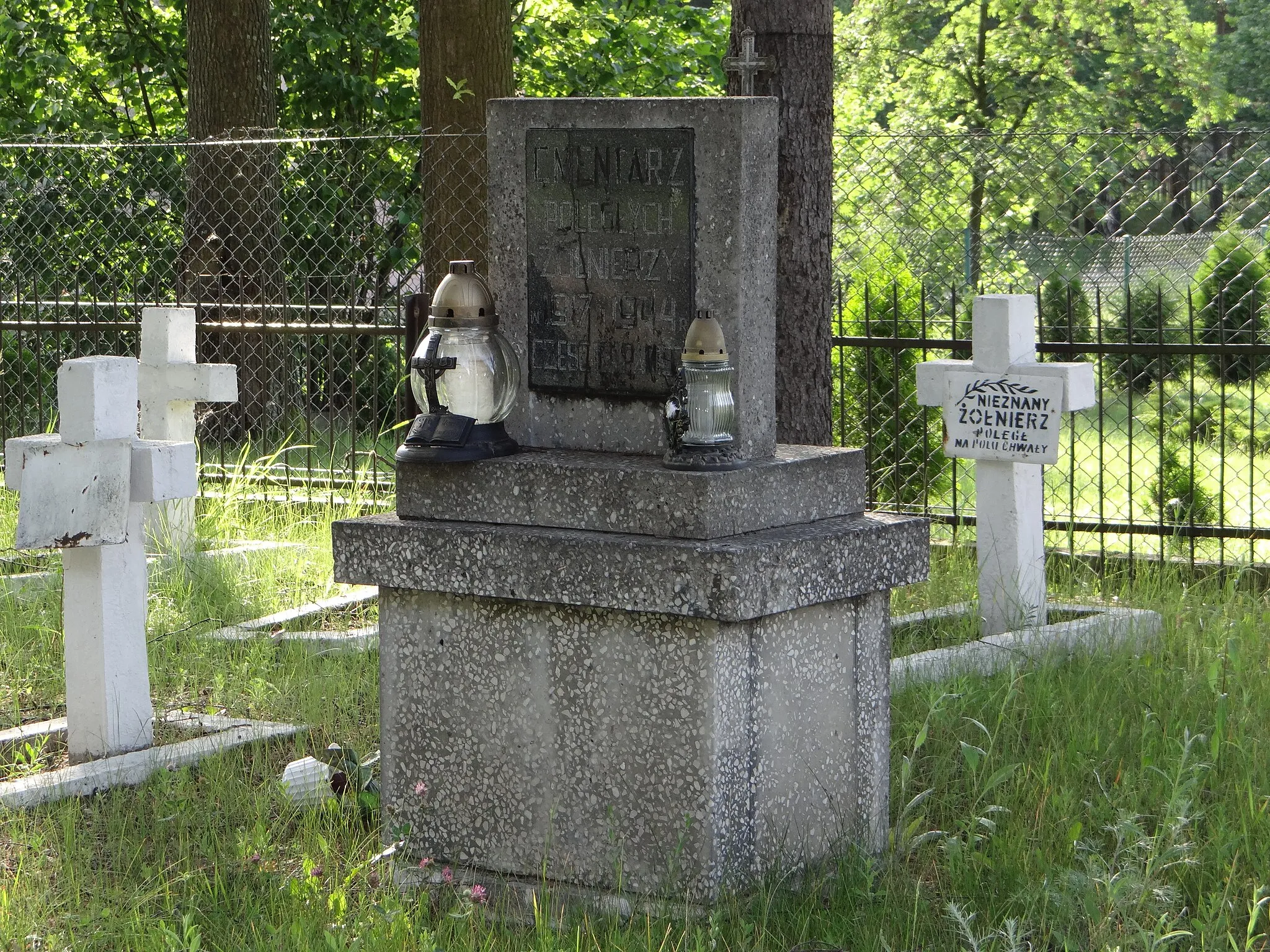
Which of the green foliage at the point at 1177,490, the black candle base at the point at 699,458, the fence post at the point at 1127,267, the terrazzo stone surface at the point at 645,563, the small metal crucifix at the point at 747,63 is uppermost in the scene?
the small metal crucifix at the point at 747,63

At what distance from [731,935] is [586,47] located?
42.6ft

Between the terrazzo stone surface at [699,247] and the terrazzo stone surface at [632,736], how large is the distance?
44 centimetres

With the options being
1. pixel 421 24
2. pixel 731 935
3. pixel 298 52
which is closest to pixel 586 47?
pixel 298 52

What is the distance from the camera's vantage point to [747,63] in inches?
233

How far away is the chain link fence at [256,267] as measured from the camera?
8.81 metres

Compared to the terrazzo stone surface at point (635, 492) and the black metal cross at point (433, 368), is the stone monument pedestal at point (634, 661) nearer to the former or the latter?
the terrazzo stone surface at point (635, 492)

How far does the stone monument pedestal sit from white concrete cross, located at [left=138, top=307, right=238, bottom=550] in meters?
3.36

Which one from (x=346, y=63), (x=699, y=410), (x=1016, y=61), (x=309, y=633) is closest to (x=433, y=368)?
(x=699, y=410)

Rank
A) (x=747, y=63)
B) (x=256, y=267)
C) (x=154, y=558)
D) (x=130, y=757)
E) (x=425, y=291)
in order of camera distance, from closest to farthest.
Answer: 1. (x=130, y=757)
2. (x=747, y=63)
3. (x=154, y=558)
4. (x=425, y=291)
5. (x=256, y=267)

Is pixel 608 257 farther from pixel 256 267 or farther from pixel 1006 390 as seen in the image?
pixel 256 267

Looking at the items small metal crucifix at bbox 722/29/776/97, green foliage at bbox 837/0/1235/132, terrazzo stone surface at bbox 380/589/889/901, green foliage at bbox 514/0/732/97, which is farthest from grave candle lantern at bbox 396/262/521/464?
green foliage at bbox 837/0/1235/132

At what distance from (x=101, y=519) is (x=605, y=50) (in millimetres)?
11294

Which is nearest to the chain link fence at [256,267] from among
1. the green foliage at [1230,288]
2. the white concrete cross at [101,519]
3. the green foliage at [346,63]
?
the green foliage at [346,63]

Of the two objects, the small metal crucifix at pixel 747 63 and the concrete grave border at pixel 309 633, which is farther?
the small metal crucifix at pixel 747 63
